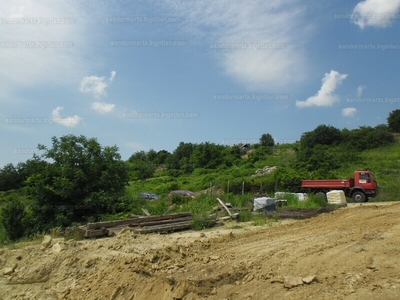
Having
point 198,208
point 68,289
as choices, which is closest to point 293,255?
point 68,289

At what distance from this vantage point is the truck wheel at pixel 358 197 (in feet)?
71.5

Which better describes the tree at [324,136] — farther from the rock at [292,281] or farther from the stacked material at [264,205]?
the rock at [292,281]

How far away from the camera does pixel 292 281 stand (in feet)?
17.2

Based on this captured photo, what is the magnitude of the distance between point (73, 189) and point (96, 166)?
1.45 metres

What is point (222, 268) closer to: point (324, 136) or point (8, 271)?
point (8, 271)

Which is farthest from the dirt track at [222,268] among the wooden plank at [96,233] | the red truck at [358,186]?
the red truck at [358,186]

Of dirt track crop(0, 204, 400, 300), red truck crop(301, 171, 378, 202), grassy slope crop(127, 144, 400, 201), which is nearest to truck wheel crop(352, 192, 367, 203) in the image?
red truck crop(301, 171, 378, 202)

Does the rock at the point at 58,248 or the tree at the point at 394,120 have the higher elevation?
the tree at the point at 394,120

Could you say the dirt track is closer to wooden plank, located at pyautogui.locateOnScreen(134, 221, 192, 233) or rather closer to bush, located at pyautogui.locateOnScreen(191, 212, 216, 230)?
wooden plank, located at pyautogui.locateOnScreen(134, 221, 192, 233)

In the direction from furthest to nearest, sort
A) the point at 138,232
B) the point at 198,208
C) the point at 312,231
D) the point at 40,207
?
the point at 198,208 → the point at 40,207 → the point at 138,232 → the point at 312,231

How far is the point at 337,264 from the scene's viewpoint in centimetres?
602

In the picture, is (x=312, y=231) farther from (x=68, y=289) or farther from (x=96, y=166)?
(x=96, y=166)

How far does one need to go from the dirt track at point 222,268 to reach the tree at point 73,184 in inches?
207

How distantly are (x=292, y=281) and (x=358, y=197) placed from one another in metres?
19.0
